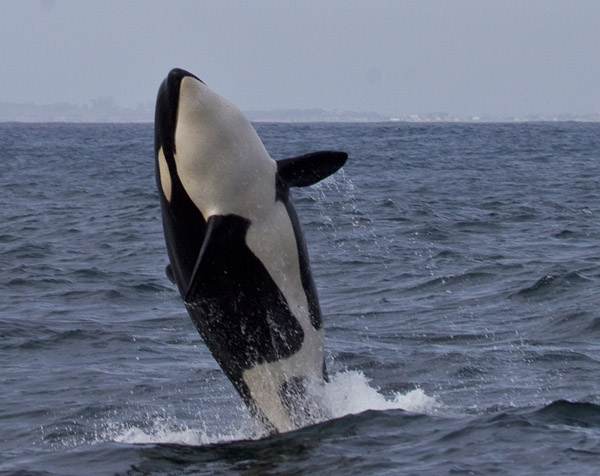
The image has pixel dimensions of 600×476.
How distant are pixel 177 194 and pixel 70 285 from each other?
11.7 m

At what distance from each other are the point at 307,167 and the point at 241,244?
96 centimetres

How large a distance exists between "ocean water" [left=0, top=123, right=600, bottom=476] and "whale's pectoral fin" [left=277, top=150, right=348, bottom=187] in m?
1.79

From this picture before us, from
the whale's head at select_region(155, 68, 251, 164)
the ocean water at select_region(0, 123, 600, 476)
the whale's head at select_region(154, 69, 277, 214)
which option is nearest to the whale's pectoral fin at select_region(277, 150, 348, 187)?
the whale's head at select_region(154, 69, 277, 214)

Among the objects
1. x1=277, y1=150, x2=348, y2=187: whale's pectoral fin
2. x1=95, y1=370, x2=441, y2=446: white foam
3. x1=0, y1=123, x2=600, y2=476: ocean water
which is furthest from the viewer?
x1=95, y1=370, x2=441, y2=446: white foam

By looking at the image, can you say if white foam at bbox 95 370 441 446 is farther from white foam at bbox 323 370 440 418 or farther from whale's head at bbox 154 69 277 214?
whale's head at bbox 154 69 277 214

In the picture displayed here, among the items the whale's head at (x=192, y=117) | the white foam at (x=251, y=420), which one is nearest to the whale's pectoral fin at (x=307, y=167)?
the whale's head at (x=192, y=117)

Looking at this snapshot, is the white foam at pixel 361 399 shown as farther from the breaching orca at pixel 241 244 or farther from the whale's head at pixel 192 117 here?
the whale's head at pixel 192 117

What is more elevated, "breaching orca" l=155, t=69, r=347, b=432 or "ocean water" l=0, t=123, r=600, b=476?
"breaching orca" l=155, t=69, r=347, b=432

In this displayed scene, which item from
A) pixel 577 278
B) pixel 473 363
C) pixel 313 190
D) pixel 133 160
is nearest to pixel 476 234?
pixel 577 278

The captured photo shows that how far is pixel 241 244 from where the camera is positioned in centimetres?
962

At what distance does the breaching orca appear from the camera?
952cm

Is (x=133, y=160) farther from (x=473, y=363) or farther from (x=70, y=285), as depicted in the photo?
(x=473, y=363)

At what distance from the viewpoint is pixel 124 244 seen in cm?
2542

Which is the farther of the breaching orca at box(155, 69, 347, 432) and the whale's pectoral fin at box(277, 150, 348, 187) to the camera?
the whale's pectoral fin at box(277, 150, 348, 187)
